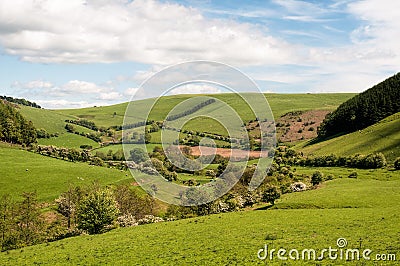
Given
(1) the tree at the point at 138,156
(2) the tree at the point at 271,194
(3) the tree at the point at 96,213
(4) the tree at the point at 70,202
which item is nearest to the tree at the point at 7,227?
(3) the tree at the point at 96,213

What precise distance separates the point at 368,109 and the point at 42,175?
12849cm

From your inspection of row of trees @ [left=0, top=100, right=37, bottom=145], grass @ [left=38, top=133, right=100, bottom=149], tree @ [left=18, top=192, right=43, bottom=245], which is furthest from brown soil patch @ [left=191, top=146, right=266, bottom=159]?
tree @ [left=18, top=192, right=43, bottom=245]

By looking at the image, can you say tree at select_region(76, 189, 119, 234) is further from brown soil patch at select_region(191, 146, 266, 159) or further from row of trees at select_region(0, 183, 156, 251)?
brown soil patch at select_region(191, 146, 266, 159)

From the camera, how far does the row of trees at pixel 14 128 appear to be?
5310 inches

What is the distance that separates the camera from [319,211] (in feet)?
166

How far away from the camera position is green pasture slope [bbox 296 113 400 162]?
107m

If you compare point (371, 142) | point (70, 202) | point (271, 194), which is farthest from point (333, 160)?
point (70, 202)

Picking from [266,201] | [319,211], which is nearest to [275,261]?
[319,211]

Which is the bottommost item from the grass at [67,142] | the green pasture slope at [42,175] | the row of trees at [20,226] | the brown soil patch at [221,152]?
the row of trees at [20,226]

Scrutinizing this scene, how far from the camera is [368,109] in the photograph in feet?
490

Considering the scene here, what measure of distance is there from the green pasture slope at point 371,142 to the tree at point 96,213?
7949 cm

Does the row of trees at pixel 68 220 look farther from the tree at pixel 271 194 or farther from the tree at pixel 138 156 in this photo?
the tree at pixel 138 156

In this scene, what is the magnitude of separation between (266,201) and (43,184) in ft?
202

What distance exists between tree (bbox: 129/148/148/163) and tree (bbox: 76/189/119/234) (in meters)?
69.1
